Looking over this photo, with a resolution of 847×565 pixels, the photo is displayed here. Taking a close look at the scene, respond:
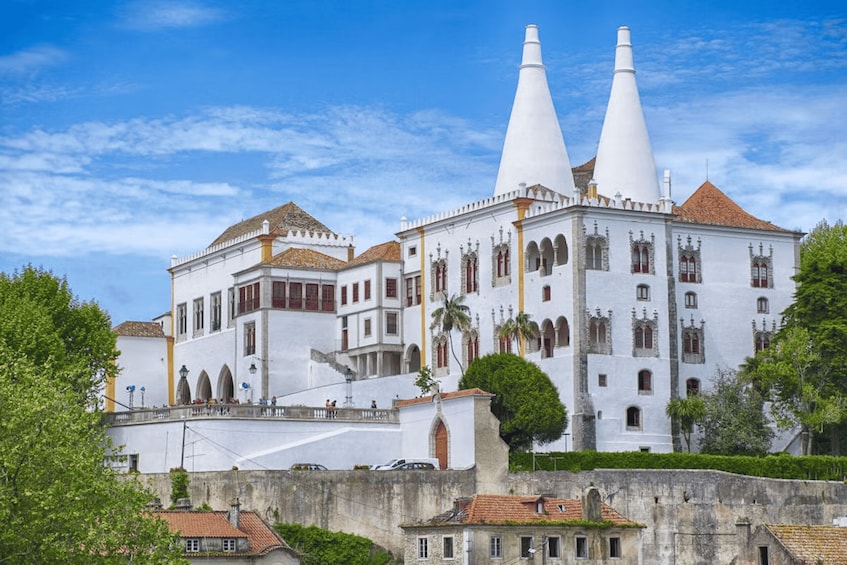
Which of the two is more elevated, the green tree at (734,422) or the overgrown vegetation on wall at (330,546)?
the green tree at (734,422)

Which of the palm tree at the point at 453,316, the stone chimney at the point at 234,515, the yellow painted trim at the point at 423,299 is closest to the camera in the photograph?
the stone chimney at the point at 234,515

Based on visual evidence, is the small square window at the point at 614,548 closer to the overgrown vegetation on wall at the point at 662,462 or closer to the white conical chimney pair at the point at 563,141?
the overgrown vegetation on wall at the point at 662,462

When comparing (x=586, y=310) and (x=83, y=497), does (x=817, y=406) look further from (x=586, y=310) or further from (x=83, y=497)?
(x=83, y=497)

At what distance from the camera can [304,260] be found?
375 feet

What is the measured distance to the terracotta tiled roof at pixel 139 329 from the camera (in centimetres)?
12325

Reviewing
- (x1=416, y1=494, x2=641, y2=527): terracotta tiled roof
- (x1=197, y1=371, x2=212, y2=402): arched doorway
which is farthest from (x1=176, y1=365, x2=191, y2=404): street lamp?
(x1=416, y1=494, x2=641, y2=527): terracotta tiled roof

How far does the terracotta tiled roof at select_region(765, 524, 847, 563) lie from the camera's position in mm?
80000

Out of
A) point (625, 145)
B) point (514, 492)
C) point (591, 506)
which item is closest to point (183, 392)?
point (625, 145)

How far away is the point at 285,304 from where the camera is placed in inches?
4424

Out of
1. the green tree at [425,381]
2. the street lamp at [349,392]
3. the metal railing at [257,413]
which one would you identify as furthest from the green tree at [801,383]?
the street lamp at [349,392]

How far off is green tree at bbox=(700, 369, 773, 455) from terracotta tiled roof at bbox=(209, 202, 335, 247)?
2895 centimetres

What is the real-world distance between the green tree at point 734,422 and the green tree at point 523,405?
6.88 meters

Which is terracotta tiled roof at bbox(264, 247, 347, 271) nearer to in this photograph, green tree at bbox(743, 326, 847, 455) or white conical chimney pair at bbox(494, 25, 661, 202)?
white conical chimney pair at bbox(494, 25, 661, 202)

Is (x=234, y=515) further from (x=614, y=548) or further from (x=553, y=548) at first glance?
(x=614, y=548)
